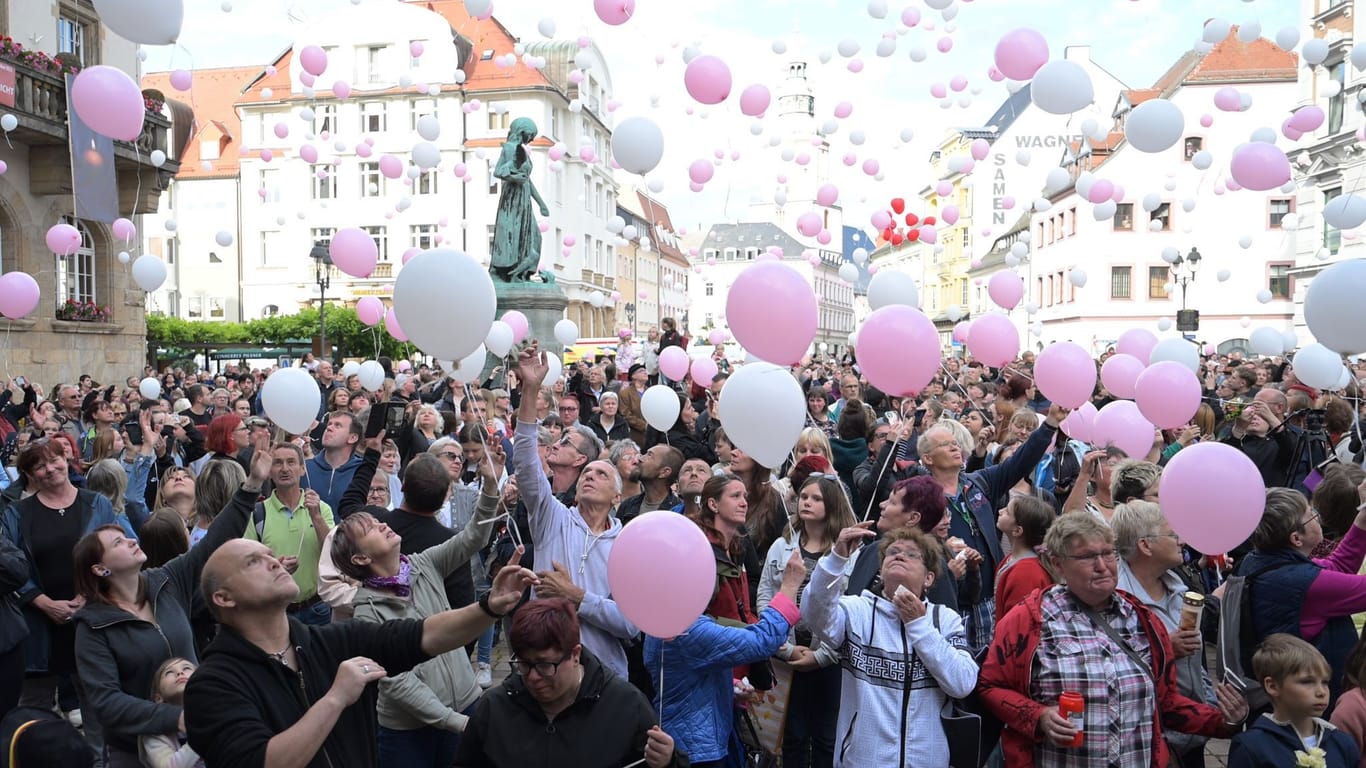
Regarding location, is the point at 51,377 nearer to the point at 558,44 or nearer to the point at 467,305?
the point at 467,305

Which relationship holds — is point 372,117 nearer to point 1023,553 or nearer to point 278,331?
point 278,331

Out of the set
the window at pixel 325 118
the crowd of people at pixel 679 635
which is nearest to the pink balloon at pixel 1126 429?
the crowd of people at pixel 679 635

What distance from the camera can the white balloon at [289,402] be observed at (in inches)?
231

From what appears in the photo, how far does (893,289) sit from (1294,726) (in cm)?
420

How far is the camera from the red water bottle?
10.8ft

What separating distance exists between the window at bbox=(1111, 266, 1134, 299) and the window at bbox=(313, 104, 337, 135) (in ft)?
106

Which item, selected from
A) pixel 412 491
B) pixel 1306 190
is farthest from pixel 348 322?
pixel 412 491

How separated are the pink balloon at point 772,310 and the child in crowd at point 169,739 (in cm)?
251

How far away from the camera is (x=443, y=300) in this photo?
4.11m

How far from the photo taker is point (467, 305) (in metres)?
4.14

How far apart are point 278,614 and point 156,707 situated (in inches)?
35.1

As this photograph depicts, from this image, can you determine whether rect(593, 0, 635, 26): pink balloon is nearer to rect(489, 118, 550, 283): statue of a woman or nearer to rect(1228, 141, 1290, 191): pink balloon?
rect(1228, 141, 1290, 191): pink balloon

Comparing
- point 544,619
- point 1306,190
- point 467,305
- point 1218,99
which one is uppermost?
point 1306,190

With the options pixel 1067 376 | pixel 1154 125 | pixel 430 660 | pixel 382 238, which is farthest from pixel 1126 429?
pixel 382 238
